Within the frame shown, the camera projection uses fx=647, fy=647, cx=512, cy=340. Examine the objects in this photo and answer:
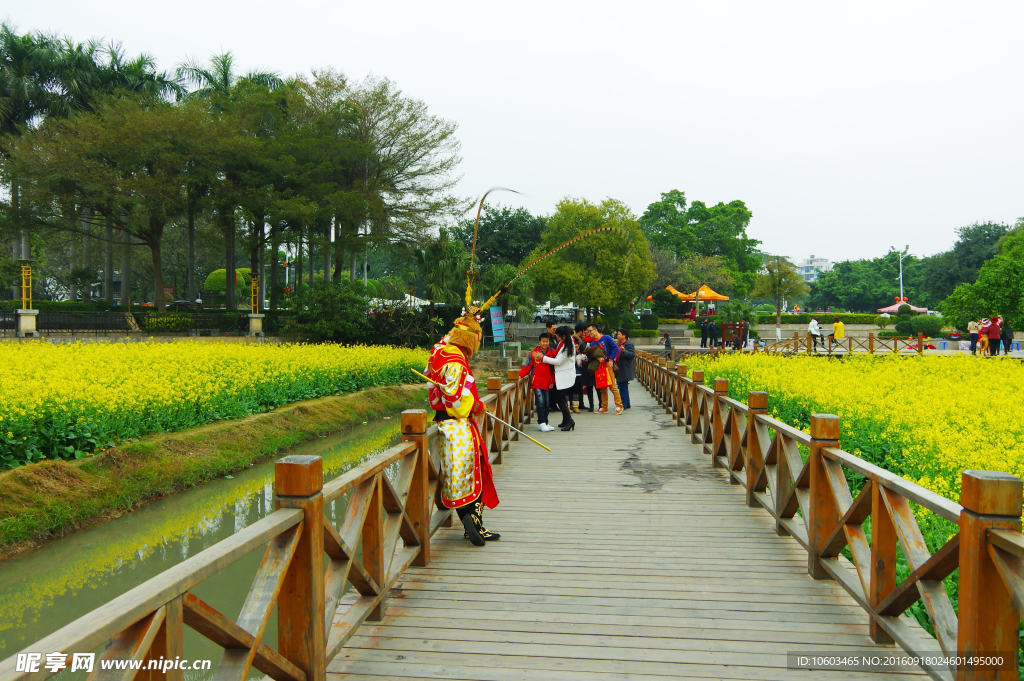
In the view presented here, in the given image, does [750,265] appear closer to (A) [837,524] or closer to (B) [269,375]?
(B) [269,375]

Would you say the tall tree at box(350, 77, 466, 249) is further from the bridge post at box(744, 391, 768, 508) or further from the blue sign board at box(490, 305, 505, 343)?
the bridge post at box(744, 391, 768, 508)

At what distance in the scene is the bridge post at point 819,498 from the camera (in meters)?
3.82

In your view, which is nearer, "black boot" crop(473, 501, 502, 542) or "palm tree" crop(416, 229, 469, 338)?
"black boot" crop(473, 501, 502, 542)

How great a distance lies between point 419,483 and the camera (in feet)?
13.8

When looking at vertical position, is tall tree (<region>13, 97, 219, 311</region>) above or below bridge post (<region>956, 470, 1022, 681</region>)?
above

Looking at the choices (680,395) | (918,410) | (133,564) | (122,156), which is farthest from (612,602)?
(122,156)

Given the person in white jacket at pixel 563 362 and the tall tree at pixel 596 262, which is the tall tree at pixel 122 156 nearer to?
the tall tree at pixel 596 262

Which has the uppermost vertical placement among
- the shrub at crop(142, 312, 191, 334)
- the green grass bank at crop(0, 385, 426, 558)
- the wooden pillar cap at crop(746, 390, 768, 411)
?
the shrub at crop(142, 312, 191, 334)

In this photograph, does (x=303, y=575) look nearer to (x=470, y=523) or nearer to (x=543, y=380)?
(x=470, y=523)

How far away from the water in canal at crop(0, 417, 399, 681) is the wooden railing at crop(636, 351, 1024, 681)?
3768 mm

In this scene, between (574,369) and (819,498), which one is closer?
(819,498)

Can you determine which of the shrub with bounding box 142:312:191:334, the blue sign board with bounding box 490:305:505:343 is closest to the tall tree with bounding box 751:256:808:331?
the blue sign board with bounding box 490:305:505:343

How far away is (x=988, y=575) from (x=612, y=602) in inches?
77.8

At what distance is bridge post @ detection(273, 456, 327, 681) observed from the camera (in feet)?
8.34
